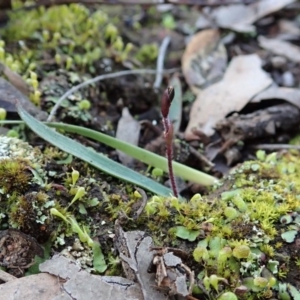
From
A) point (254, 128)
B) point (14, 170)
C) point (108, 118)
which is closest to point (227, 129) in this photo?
point (254, 128)

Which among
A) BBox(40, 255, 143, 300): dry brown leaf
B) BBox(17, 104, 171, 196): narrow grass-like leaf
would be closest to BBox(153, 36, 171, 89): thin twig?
BBox(17, 104, 171, 196): narrow grass-like leaf

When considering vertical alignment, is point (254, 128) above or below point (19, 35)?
below

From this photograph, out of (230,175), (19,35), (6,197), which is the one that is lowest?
(230,175)

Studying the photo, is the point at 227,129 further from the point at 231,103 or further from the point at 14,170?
the point at 14,170

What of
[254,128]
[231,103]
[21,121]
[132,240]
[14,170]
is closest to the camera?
[132,240]

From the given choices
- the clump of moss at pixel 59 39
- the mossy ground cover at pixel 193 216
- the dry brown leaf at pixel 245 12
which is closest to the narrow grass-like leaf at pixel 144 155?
the mossy ground cover at pixel 193 216
